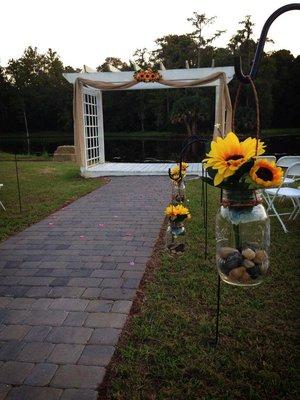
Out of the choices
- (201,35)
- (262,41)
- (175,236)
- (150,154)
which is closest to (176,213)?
(175,236)

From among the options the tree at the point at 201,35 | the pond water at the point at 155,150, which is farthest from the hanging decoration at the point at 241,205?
the tree at the point at 201,35

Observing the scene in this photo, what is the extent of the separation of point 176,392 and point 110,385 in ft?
1.35

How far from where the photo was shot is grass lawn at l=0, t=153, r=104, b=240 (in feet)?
19.9

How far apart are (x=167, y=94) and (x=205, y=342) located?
131 feet

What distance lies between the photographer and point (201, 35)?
35.7 meters

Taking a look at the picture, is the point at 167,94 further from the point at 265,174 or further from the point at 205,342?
the point at 265,174

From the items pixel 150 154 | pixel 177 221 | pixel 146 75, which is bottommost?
pixel 150 154

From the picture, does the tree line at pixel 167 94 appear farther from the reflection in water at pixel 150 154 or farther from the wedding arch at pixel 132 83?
the wedding arch at pixel 132 83

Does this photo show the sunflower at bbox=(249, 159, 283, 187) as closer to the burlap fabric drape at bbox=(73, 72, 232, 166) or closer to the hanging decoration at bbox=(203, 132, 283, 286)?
the hanging decoration at bbox=(203, 132, 283, 286)

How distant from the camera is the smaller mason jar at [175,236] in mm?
3598

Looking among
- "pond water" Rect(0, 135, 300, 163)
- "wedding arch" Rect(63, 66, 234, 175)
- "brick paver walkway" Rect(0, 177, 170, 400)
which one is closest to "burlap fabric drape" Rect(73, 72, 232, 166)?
"wedding arch" Rect(63, 66, 234, 175)

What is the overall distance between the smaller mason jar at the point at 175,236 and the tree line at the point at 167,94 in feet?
97.3

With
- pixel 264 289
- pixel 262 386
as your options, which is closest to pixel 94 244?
pixel 264 289

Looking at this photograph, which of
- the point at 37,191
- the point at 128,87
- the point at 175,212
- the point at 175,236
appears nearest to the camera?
the point at 175,212
